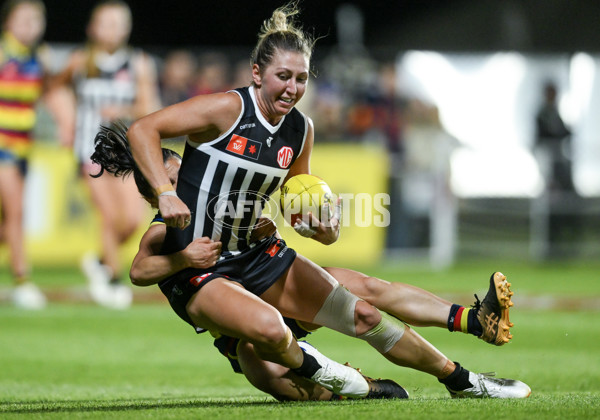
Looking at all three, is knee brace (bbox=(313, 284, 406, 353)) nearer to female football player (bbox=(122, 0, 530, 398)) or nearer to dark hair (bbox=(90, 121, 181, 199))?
female football player (bbox=(122, 0, 530, 398))

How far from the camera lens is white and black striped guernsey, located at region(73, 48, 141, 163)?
12328 millimetres

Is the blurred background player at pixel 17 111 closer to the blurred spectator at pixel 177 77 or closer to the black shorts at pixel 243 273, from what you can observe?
the blurred spectator at pixel 177 77

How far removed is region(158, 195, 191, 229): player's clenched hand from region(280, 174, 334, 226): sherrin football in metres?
0.77

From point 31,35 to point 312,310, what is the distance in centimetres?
775

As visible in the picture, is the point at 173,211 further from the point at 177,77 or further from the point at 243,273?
the point at 177,77

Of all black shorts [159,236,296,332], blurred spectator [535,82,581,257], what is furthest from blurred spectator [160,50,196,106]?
black shorts [159,236,296,332]

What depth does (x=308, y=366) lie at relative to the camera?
17.6 ft

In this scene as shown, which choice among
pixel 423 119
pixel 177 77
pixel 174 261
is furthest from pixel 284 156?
pixel 423 119

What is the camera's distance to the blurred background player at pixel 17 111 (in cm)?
1184

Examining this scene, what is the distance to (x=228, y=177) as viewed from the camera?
216 inches

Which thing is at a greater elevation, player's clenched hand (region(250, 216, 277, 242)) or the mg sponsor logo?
the mg sponsor logo

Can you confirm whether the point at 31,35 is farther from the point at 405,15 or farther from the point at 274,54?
the point at 405,15

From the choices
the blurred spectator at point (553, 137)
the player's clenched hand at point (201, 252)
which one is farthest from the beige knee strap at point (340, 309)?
the blurred spectator at point (553, 137)

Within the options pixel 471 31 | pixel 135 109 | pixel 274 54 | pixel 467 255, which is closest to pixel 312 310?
pixel 274 54
